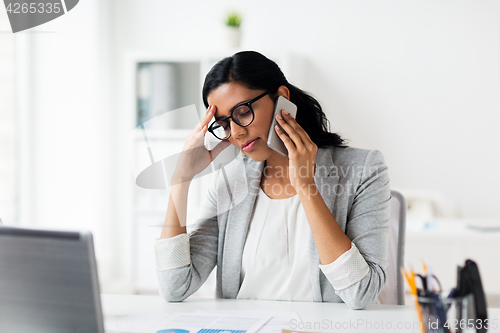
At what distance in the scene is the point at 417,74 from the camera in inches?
110

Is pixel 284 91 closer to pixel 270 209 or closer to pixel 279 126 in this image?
A: pixel 279 126

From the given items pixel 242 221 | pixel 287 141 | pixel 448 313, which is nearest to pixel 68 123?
pixel 242 221

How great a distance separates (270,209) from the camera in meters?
1.26

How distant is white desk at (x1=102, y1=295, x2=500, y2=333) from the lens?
0.91m

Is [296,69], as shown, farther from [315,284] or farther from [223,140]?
[315,284]

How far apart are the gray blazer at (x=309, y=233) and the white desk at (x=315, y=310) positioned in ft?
0.12

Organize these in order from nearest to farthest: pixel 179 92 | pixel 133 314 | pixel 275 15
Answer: pixel 133 314
pixel 179 92
pixel 275 15

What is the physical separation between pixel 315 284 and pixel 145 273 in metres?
1.81

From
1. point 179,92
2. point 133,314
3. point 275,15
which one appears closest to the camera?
point 133,314

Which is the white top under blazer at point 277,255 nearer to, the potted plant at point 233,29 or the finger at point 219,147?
the finger at point 219,147

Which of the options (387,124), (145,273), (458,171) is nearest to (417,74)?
(387,124)

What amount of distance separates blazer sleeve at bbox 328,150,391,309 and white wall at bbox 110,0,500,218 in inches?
68.8

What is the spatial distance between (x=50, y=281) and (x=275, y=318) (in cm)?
49

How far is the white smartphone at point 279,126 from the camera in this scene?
1143 millimetres
